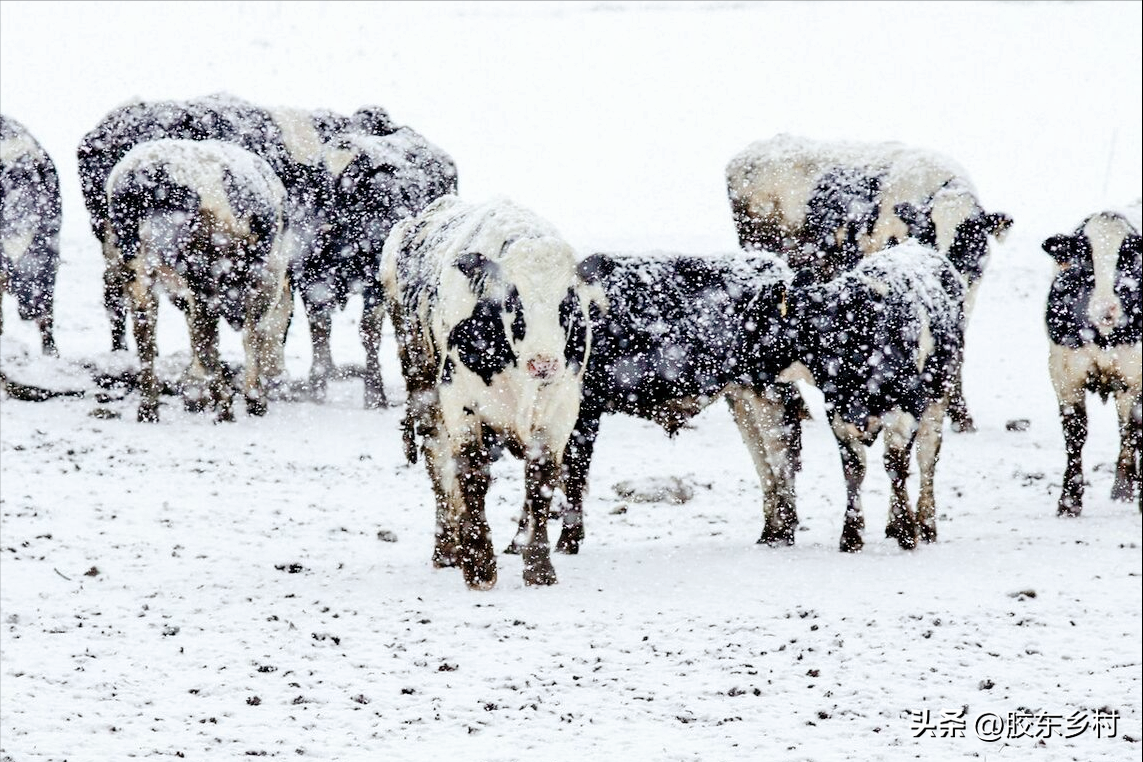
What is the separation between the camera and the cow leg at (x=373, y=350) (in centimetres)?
1243

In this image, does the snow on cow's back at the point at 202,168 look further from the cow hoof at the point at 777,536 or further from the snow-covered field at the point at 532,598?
the cow hoof at the point at 777,536

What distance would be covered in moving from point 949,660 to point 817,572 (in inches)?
57.6

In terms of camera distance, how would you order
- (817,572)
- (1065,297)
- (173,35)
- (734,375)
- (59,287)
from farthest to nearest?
(173,35) < (59,287) < (1065,297) < (734,375) < (817,572)

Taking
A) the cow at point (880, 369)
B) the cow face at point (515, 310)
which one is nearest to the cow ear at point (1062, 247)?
the cow at point (880, 369)

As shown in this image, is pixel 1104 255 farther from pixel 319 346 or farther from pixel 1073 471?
pixel 319 346

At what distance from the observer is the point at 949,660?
19.7 ft

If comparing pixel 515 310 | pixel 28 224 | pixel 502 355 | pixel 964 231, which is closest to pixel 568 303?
pixel 515 310

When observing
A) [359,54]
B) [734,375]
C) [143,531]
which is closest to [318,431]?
[143,531]

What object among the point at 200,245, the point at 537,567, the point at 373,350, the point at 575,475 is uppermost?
the point at 200,245

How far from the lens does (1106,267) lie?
348 inches

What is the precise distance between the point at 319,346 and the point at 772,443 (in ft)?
18.9

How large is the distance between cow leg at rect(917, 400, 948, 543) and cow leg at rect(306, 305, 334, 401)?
241 inches

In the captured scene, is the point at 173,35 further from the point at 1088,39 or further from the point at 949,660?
the point at 949,660

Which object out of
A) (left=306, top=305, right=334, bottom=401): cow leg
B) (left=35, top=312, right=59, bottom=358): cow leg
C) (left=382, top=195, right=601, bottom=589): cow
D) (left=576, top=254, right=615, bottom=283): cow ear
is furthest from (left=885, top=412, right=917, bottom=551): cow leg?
(left=35, top=312, right=59, bottom=358): cow leg
